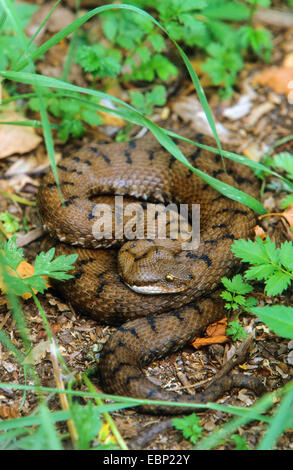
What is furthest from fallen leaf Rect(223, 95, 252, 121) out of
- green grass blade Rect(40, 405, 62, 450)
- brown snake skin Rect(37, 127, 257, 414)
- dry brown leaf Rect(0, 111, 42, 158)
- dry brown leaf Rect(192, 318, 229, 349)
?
green grass blade Rect(40, 405, 62, 450)

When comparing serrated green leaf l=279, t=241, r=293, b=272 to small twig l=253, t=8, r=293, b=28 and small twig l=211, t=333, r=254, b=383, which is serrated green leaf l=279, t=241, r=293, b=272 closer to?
small twig l=211, t=333, r=254, b=383

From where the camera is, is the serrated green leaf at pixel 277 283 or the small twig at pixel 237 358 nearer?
the serrated green leaf at pixel 277 283

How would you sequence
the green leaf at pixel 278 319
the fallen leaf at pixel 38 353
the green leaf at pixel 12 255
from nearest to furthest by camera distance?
the green leaf at pixel 278 319 → the green leaf at pixel 12 255 → the fallen leaf at pixel 38 353

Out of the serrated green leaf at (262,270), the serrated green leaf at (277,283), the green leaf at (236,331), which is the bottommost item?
the green leaf at (236,331)

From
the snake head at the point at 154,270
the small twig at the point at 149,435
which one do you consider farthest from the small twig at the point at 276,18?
the small twig at the point at 149,435

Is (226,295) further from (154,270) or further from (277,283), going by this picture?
(154,270)

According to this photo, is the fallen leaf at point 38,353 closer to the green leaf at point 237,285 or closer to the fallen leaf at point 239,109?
the green leaf at point 237,285

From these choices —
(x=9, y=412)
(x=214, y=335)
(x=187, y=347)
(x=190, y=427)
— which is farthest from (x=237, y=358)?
(x=9, y=412)
